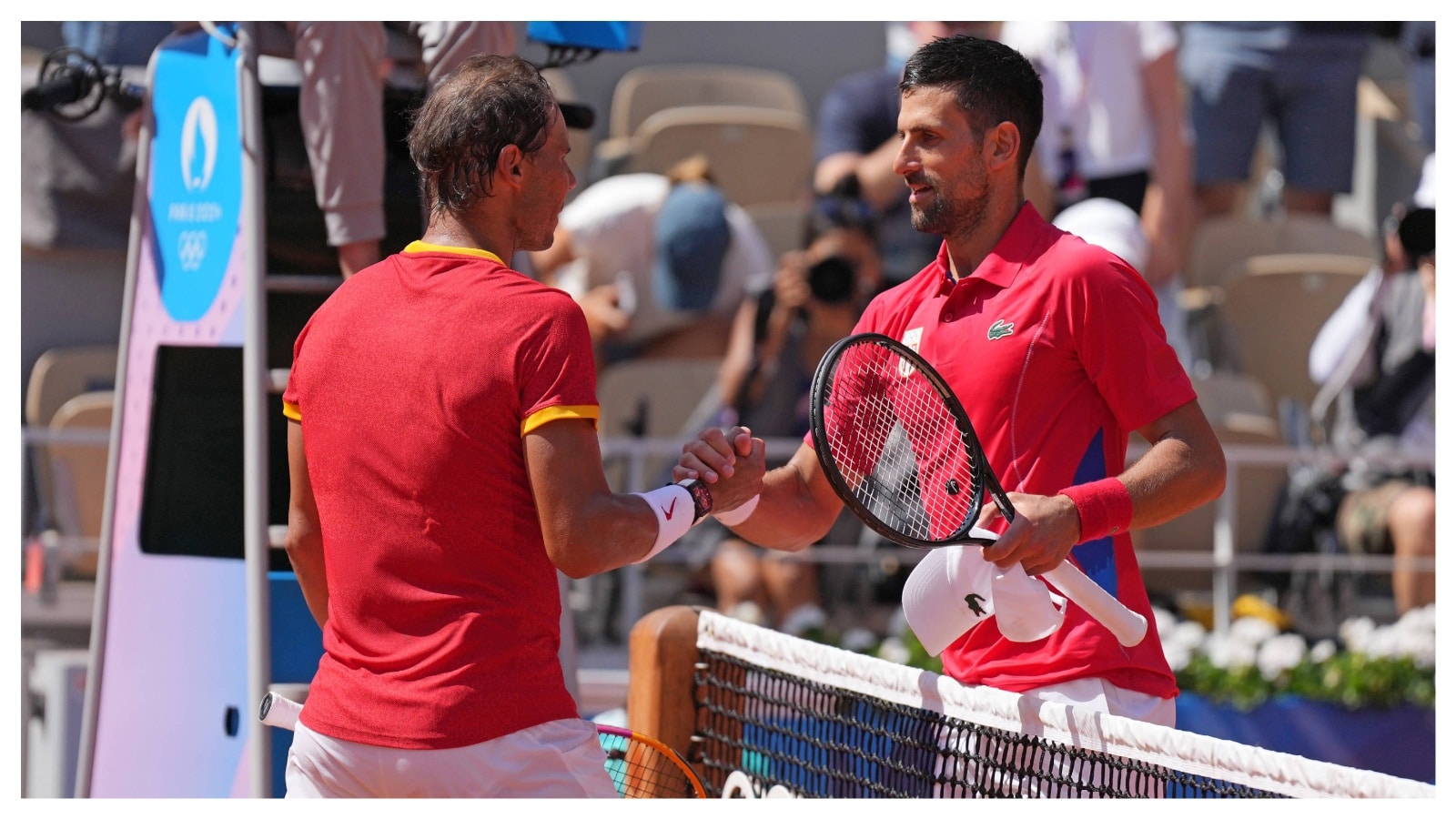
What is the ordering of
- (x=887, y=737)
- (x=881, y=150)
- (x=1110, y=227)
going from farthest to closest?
(x=881, y=150) → (x=1110, y=227) → (x=887, y=737)

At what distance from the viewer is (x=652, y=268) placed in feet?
23.1

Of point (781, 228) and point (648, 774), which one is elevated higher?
point (781, 228)

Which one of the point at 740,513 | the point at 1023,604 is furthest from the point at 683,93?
the point at 1023,604

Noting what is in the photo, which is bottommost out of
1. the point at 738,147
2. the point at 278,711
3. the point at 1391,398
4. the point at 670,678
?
the point at 670,678

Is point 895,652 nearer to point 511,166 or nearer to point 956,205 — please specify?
point 956,205

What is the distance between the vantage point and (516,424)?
2.16 metres

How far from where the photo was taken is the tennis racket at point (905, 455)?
249 cm

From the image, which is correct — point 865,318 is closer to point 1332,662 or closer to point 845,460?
point 845,460

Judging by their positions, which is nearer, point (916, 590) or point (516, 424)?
point (516, 424)

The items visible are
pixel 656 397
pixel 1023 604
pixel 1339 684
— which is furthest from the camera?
pixel 656 397

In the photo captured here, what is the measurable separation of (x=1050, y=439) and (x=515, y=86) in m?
1.01

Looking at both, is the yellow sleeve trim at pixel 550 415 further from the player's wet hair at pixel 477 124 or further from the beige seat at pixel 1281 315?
the beige seat at pixel 1281 315

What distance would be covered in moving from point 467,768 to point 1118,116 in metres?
5.26

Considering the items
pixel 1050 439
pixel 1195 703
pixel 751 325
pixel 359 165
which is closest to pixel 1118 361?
pixel 1050 439
